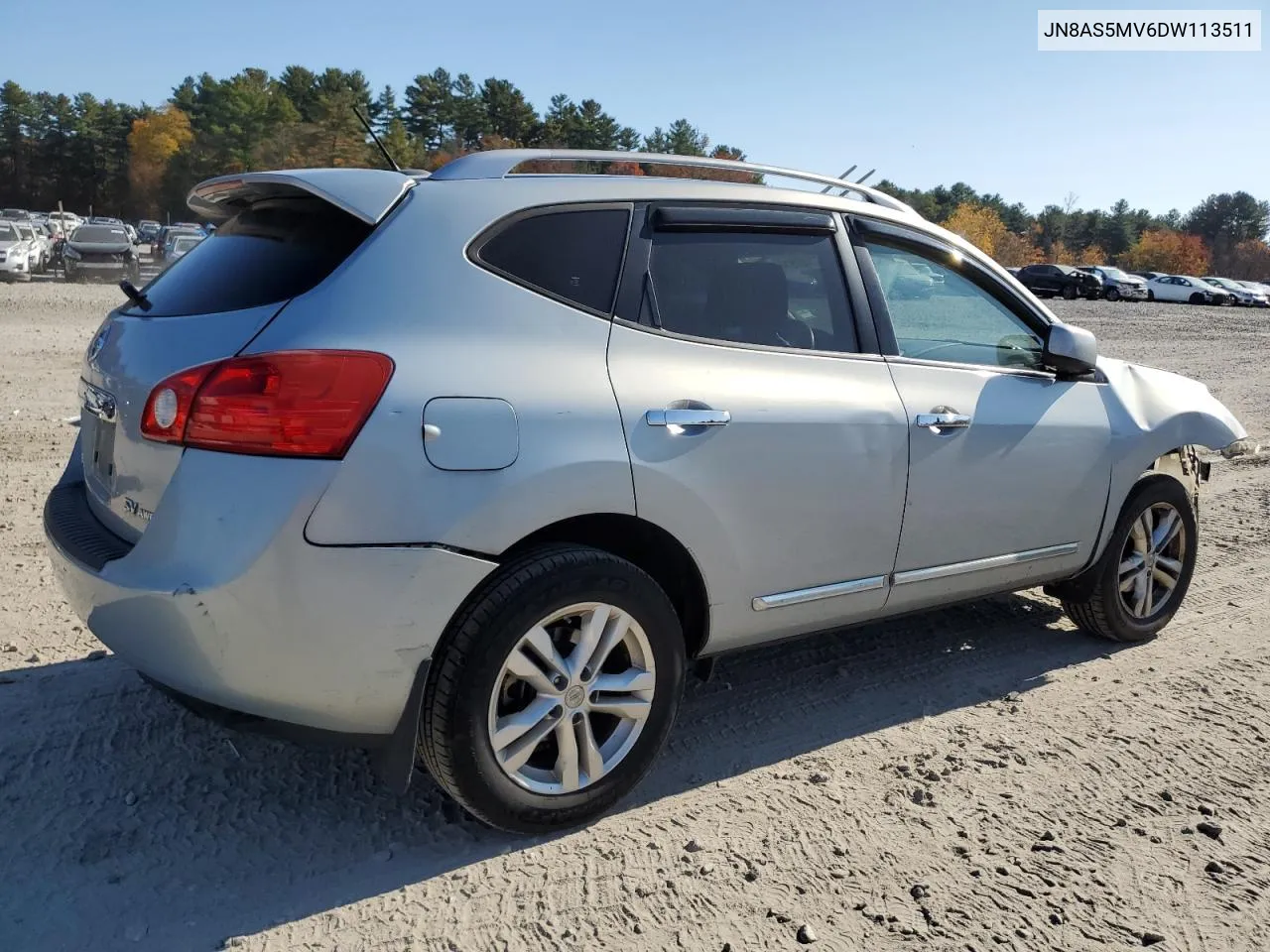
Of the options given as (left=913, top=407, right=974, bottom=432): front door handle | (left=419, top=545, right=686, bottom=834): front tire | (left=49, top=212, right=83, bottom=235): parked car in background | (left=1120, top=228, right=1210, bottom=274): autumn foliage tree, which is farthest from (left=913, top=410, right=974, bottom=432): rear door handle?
(left=1120, top=228, right=1210, bottom=274): autumn foliage tree

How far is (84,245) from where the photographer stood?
2755 cm

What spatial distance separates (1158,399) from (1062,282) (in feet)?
163

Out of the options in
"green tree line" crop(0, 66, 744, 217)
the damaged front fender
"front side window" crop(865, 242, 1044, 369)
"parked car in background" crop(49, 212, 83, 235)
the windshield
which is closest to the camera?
"front side window" crop(865, 242, 1044, 369)

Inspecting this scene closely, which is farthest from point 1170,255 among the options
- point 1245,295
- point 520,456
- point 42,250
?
point 520,456

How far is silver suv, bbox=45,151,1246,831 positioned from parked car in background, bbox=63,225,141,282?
2779 centimetres

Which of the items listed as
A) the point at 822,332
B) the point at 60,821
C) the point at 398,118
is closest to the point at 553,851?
the point at 60,821

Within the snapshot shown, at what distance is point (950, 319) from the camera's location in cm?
398

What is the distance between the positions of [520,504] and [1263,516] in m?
6.25

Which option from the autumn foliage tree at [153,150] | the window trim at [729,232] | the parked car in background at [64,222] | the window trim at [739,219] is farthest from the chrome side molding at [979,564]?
the autumn foliage tree at [153,150]

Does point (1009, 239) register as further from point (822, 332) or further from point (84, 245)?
point (822, 332)

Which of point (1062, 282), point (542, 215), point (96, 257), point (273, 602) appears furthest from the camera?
point (1062, 282)

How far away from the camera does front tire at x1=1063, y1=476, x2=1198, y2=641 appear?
4.47 metres

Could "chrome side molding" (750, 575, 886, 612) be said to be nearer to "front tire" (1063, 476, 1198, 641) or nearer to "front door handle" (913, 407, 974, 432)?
"front door handle" (913, 407, 974, 432)

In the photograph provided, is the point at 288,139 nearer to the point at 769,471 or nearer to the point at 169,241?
the point at 169,241
